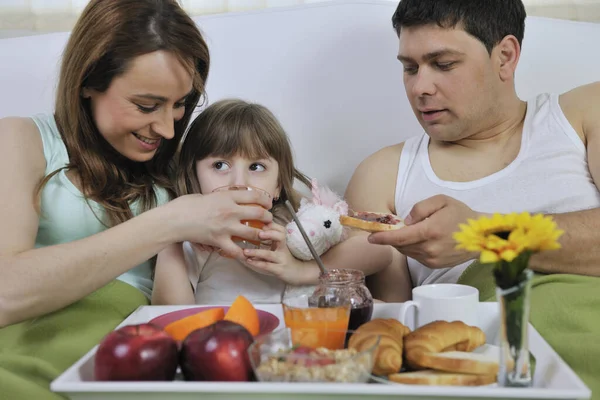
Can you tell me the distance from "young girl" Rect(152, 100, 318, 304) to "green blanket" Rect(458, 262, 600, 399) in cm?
53

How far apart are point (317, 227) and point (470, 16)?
688mm

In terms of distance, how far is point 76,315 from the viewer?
1400 mm

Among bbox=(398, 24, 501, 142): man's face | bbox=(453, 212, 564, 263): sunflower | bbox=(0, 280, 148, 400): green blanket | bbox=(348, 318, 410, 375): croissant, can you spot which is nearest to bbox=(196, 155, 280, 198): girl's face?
bbox=(0, 280, 148, 400): green blanket

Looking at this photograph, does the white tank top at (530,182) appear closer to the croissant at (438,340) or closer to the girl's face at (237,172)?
the girl's face at (237,172)

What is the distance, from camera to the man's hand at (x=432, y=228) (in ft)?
4.62

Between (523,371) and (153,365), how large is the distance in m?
0.49

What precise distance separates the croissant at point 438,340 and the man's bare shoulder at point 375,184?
840 mm

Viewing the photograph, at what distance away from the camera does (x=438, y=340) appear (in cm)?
98

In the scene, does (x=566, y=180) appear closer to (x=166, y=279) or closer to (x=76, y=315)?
(x=166, y=279)

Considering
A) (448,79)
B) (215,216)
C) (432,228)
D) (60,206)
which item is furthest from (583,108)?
(60,206)

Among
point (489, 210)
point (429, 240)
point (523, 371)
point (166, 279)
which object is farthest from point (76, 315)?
point (489, 210)

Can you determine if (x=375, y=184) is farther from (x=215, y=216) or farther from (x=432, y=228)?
(x=215, y=216)

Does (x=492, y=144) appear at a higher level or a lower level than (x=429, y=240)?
higher

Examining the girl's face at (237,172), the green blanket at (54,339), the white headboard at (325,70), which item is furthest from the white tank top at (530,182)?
the green blanket at (54,339)
